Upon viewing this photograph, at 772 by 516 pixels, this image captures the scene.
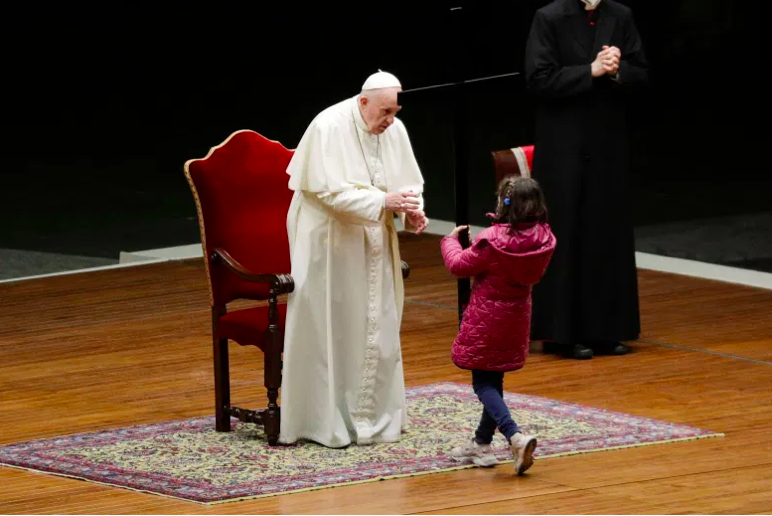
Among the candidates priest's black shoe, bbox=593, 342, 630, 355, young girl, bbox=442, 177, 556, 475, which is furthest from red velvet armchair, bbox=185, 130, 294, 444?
priest's black shoe, bbox=593, 342, 630, 355

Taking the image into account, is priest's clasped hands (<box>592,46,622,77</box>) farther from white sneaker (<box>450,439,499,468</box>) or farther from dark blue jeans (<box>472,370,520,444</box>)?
white sneaker (<box>450,439,499,468</box>)

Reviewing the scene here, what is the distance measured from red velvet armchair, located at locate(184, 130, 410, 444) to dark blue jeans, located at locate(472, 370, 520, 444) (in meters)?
0.87

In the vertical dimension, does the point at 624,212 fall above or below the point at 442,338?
above

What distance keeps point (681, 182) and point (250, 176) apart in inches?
198

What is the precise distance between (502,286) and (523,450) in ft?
1.88

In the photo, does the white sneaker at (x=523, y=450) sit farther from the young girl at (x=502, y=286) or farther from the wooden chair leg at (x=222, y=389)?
the wooden chair leg at (x=222, y=389)

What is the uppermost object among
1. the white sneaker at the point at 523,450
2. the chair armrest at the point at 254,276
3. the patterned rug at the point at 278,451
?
the chair armrest at the point at 254,276

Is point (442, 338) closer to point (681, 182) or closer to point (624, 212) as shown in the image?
point (624, 212)

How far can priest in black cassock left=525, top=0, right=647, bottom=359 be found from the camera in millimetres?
7949

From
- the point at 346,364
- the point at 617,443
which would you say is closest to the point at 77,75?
the point at 346,364

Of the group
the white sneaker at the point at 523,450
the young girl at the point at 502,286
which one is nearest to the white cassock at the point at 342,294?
the young girl at the point at 502,286

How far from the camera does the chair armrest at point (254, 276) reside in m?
6.39

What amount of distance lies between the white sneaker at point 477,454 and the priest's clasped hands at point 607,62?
236 cm

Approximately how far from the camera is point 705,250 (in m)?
10.7
